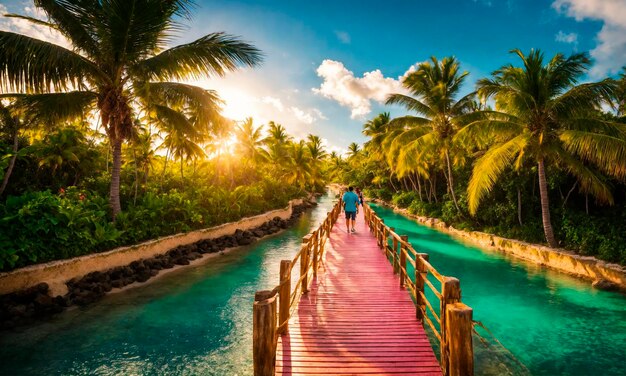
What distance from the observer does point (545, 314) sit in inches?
321

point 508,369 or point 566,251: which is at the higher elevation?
point 566,251

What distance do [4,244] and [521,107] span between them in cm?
1585

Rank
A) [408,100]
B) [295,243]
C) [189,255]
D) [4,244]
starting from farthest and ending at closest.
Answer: [408,100], [295,243], [189,255], [4,244]

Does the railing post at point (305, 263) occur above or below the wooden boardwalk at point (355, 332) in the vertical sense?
above

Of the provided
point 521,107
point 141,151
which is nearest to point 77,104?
point 141,151

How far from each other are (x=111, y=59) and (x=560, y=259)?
16.2m

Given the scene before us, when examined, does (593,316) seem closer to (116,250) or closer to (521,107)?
(521,107)

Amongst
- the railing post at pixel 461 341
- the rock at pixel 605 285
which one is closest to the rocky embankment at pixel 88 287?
the railing post at pixel 461 341

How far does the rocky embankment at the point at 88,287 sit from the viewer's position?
7.11m

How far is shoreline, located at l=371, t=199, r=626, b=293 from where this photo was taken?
9.46m

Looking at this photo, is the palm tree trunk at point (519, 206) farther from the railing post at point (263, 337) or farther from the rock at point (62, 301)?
the rock at point (62, 301)

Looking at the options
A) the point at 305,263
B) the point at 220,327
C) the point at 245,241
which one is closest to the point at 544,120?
the point at 305,263

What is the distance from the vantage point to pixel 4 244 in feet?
23.6

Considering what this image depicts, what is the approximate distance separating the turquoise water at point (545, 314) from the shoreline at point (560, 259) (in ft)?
1.24
